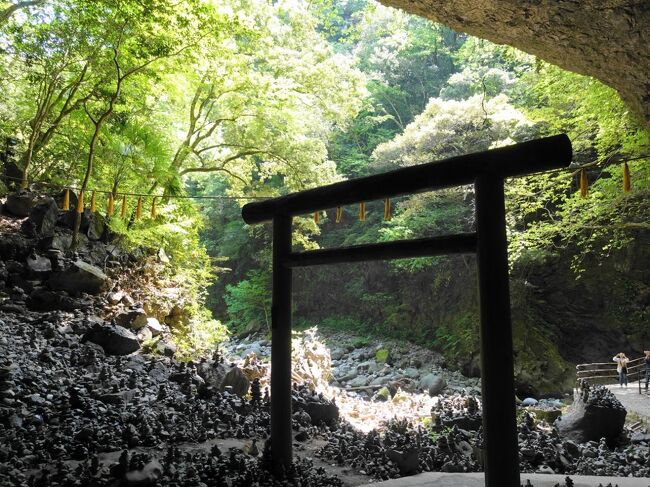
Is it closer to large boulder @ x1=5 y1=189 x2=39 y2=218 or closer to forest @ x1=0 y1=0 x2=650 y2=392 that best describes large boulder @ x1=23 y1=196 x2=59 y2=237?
large boulder @ x1=5 y1=189 x2=39 y2=218

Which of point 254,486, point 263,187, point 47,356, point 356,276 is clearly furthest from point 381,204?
point 254,486

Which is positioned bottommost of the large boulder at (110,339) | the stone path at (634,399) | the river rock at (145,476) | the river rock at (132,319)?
the stone path at (634,399)

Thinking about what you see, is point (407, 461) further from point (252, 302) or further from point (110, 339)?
point (252, 302)

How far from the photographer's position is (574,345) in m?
13.6

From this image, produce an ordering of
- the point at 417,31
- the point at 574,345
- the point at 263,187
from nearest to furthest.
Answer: the point at 263,187
the point at 574,345
the point at 417,31

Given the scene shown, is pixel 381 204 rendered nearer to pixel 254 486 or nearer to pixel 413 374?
pixel 413 374

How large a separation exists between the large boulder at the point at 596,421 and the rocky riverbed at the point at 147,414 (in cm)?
2

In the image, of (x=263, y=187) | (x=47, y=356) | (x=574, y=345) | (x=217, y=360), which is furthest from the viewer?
(x=574, y=345)

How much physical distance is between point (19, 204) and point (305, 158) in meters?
6.71

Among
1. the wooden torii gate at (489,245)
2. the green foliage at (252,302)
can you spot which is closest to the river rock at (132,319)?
the wooden torii gate at (489,245)

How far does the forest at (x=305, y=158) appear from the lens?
7914 mm

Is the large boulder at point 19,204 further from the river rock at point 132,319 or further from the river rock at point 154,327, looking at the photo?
the river rock at point 154,327

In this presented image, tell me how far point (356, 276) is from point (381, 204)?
3.51 m

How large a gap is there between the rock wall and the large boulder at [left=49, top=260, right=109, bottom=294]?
668cm
